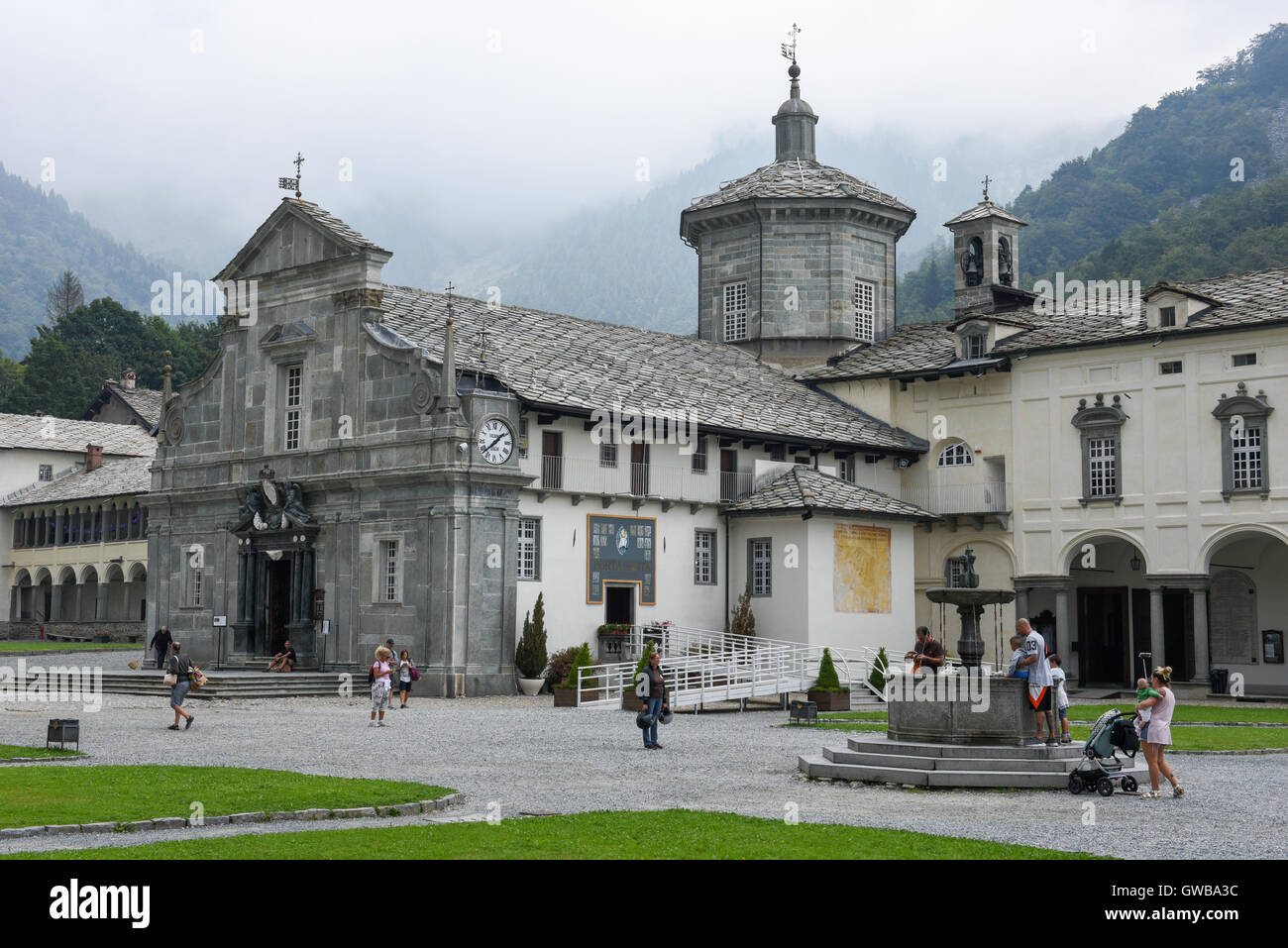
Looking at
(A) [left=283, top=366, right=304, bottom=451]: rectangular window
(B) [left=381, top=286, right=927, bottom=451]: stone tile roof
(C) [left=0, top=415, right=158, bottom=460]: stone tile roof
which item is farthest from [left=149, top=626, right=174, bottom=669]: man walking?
(C) [left=0, top=415, right=158, bottom=460]: stone tile roof

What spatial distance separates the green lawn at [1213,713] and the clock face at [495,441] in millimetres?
14490

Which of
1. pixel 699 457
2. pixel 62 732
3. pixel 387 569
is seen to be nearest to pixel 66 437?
pixel 387 569

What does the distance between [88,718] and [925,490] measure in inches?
1106

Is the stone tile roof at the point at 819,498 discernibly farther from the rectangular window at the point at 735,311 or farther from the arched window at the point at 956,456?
the rectangular window at the point at 735,311

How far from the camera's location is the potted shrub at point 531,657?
117 feet

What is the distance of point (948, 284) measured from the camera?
103688 mm

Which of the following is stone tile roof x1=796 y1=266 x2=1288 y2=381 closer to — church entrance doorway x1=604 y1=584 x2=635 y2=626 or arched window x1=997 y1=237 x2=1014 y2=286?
arched window x1=997 y1=237 x2=1014 y2=286

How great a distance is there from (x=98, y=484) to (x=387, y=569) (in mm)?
37393

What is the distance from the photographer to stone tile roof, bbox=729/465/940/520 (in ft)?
133

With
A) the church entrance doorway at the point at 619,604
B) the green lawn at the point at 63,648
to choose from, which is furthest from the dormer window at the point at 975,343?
the green lawn at the point at 63,648

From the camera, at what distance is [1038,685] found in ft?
59.4
